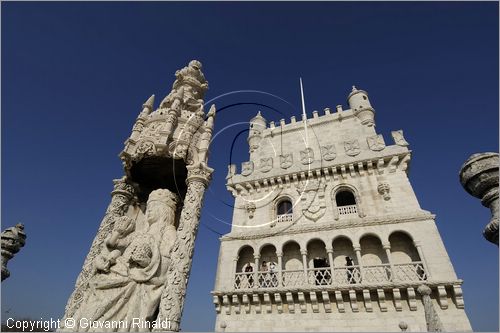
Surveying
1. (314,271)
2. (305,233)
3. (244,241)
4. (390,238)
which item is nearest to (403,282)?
(390,238)

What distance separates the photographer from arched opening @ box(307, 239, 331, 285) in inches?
557

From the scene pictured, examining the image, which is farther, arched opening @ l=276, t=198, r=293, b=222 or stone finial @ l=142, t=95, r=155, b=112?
arched opening @ l=276, t=198, r=293, b=222

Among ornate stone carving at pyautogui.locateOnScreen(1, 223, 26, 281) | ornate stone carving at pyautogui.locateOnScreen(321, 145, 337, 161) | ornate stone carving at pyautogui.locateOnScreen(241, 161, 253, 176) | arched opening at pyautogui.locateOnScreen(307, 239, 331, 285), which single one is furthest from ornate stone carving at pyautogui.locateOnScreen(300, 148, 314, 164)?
ornate stone carving at pyautogui.locateOnScreen(1, 223, 26, 281)

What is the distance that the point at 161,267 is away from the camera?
4.31 metres

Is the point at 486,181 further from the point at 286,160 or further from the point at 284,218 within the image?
the point at 286,160

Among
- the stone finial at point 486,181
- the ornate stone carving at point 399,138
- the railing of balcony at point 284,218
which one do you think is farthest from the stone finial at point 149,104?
the ornate stone carving at point 399,138

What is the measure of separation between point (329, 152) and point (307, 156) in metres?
1.65

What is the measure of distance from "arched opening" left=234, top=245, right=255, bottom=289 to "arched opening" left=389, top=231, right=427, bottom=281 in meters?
8.25

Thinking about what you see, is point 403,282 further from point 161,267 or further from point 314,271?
point 161,267

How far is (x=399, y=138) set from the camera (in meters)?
17.0

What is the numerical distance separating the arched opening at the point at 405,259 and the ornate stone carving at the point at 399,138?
6.08m

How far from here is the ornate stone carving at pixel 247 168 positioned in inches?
781

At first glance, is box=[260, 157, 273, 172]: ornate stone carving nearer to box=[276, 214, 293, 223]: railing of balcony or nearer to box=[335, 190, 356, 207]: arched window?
box=[276, 214, 293, 223]: railing of balcony

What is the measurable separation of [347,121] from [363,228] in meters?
9.69
